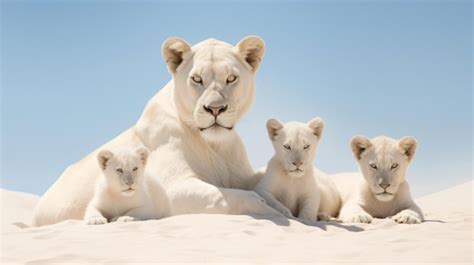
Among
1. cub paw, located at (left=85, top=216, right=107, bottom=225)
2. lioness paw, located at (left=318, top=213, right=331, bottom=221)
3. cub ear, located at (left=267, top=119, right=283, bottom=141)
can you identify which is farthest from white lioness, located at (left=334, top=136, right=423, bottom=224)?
cub paw, located at (left=85, top=216, right=107, bottom=225)

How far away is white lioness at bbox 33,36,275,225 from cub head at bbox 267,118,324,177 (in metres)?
0.44

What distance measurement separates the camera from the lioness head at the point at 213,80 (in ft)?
22.4

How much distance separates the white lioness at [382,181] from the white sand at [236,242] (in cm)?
58

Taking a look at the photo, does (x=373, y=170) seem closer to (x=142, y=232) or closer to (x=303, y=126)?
(x=303, y=126)

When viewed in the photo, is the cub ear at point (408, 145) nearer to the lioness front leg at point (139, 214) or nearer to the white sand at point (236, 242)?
the white sand at point (236, 242)

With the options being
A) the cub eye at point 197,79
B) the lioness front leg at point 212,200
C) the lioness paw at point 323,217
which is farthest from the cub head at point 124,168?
the lioness paw at point 323,217

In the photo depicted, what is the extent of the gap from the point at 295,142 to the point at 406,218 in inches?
54.2

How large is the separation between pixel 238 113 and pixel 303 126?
2.37 ft

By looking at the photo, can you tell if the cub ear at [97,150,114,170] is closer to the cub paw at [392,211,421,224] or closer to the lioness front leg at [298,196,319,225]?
the lioness front leg at [298,196,319,225]

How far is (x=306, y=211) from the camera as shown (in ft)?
23.7

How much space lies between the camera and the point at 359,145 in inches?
297

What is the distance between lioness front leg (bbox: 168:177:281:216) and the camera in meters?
6.80

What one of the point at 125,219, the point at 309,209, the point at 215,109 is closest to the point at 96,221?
the point at 125,219

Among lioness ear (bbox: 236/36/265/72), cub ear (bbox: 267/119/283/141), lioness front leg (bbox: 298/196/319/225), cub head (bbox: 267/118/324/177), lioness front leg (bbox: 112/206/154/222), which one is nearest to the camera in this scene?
lioness front leg (bbox: 112/206/154/222)
